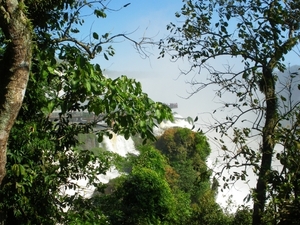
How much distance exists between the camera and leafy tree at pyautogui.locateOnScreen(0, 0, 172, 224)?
5.74 ft

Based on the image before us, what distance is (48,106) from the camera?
74.2 inches

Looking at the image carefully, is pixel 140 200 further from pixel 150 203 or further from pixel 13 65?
pixel 13 65

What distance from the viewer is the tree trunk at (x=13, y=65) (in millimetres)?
1688

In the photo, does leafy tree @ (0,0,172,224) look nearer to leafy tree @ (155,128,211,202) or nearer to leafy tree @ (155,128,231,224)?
leafy tree @ (155,128,231,224)

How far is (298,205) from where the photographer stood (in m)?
2.63

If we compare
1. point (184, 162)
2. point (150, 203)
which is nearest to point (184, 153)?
point (184, 162)

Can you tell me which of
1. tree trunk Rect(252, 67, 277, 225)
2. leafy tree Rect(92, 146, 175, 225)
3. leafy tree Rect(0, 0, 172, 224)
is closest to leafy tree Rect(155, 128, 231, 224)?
leafy tree Rect(92, 146, 175, 225)

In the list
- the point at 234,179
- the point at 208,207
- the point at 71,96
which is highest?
the point at 208,207

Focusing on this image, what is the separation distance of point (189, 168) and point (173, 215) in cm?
620

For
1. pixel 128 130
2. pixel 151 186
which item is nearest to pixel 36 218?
pixel 128 130

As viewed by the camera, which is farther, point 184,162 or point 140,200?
point 184,162

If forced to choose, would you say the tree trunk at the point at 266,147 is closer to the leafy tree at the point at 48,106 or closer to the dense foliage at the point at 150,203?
the dense foliage at the point at 150,203

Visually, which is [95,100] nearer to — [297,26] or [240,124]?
[240,124]

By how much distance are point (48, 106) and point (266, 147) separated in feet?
8.54
